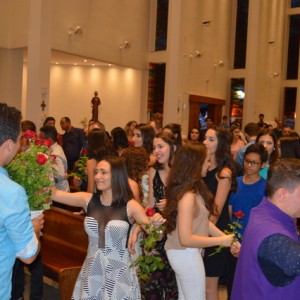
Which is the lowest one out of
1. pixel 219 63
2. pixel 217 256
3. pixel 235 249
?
pixel 217 256

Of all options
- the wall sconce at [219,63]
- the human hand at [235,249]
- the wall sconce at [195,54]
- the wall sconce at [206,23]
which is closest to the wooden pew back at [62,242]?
the human hand at [235,249]

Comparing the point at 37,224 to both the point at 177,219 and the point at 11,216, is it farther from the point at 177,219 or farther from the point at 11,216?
the point at 177,219

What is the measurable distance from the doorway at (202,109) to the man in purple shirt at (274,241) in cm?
1619

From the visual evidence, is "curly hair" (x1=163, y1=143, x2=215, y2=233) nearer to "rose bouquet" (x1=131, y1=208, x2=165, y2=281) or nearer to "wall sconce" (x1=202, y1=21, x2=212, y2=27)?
"rose bouquet" (x1=131, y1=208, x2=165, y2=281)

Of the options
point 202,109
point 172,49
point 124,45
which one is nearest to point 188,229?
point 172,49

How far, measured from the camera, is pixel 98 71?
1853 centimetres

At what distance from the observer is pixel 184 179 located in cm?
372

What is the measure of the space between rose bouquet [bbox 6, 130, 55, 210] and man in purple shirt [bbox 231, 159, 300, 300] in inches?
44.2

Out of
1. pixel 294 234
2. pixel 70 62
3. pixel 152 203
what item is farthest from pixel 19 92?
pixel 294 234

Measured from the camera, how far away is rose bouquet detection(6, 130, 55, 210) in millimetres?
2871

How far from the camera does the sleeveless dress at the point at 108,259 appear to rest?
3.85 metres

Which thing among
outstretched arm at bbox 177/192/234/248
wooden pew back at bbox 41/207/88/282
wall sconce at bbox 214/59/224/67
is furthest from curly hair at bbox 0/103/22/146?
wall sconce at bbox 214/59/224/67

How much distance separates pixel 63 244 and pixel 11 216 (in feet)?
11.6

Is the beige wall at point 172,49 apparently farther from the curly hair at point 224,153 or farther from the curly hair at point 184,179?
the curly hair at point 184,179
